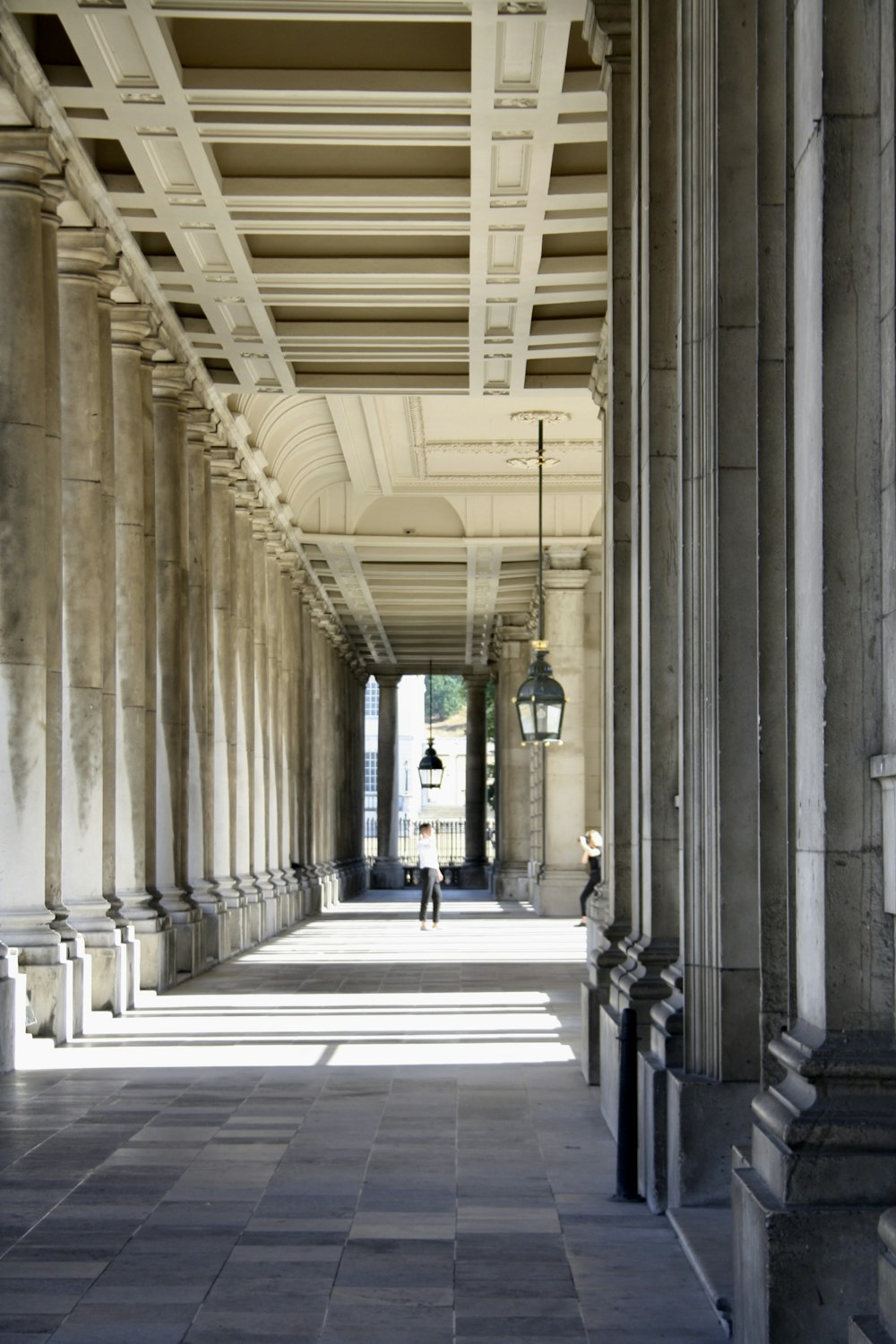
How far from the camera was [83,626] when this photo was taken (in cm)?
1723

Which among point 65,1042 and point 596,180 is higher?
point 596,180

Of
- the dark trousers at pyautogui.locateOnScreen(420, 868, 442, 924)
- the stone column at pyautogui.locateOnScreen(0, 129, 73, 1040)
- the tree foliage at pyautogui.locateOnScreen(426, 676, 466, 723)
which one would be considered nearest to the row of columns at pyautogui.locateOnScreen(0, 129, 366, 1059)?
the stone column at pyautogui.locateOnScreen(0, 129, 73, 1040)

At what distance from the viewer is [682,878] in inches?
343

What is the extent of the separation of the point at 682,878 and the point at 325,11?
8446 mm

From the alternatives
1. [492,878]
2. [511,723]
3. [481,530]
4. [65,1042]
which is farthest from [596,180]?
[492,878]

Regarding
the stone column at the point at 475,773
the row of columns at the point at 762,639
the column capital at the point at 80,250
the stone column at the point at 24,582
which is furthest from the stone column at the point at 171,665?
the stone column at the point at 475,773

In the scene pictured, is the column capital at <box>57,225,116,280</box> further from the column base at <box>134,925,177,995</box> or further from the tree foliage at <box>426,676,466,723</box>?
the tree foliage at <box>426,676,466,723</box>

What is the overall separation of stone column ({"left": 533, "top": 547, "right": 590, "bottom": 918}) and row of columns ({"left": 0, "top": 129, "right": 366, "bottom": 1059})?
19.9 ft

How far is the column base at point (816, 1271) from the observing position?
540 centimetres

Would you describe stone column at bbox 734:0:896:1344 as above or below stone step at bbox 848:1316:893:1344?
above

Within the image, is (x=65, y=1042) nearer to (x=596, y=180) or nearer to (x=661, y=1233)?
(x=661, y=1233)

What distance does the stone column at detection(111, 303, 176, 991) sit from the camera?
1959cm

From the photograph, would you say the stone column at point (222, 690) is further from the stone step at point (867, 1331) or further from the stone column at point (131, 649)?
the stone step at point (867, 1331)

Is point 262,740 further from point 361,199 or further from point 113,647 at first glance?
point 361,199
